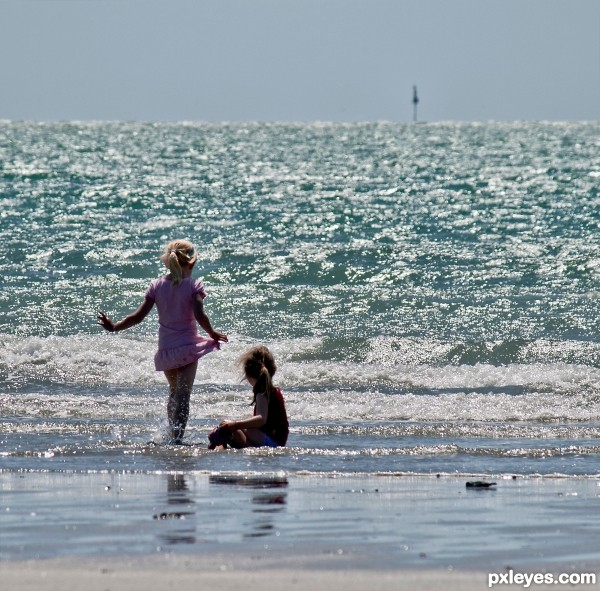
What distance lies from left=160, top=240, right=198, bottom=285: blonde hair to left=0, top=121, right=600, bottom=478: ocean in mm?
1262

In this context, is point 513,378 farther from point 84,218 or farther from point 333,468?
point 84,218

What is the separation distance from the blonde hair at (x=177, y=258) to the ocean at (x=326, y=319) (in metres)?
1.26

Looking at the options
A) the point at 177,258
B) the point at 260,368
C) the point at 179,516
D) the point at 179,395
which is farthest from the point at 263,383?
the point at 179,516

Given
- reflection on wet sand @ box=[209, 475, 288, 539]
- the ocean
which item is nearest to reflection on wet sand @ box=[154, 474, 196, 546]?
reflection on wet sand @ box=[209, 475, 288, 539]

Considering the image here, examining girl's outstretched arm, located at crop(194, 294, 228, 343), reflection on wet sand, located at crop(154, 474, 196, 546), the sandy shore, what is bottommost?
the sandy shore

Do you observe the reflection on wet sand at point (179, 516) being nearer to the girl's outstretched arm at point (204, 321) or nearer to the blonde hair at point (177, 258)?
the girl's outstretched arm at point (204, 321)

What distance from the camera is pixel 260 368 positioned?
29.7 ft

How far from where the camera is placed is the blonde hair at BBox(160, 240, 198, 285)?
30.3ft

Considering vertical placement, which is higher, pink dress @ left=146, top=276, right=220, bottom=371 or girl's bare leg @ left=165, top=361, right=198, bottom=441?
pink dress @ left=146, top=276, right=220, bottom=371

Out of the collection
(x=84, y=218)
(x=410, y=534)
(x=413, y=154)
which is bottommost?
(x=410, y=534)

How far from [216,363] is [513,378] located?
131 inches

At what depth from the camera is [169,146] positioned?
57.7 meters

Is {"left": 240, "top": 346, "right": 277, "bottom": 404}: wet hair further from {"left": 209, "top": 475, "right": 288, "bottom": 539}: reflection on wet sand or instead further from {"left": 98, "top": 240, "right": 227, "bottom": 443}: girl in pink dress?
{"left": 209, "top": 475, "right": 288, "bottom": 539}: reflection on wet sand

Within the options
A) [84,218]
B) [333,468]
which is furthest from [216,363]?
[84,218]
